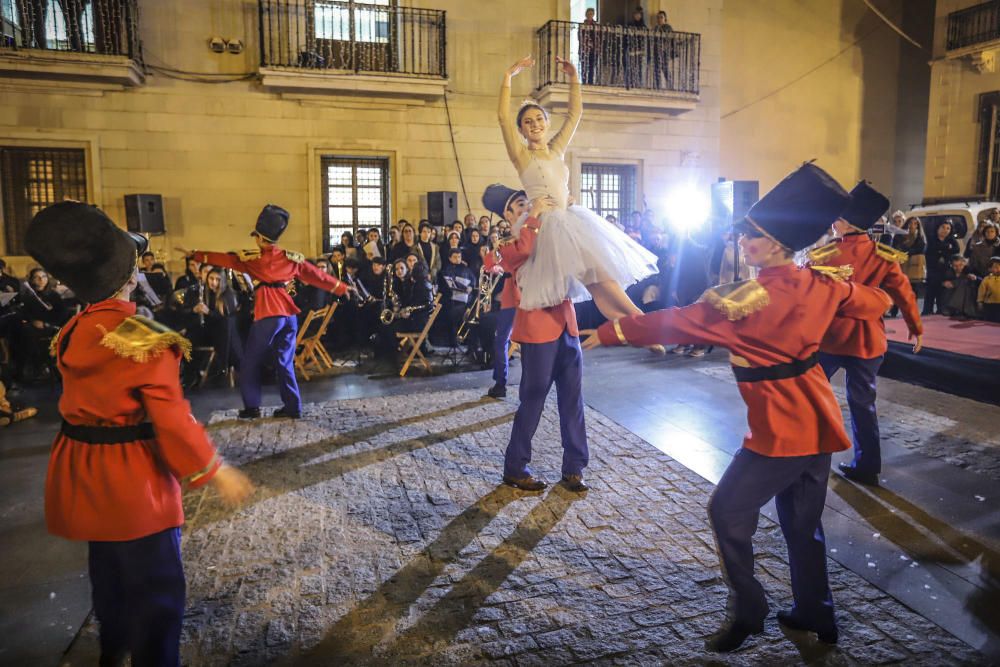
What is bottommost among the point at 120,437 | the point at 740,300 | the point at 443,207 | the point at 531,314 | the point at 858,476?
the point at 858,476

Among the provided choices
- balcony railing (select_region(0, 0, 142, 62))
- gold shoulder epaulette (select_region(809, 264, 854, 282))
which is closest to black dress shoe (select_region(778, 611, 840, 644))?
gold shoulder epaulette (select_region(809, 264, 854, 282))

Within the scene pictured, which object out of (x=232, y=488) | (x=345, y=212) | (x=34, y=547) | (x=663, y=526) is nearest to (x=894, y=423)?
(x=663, y=526)

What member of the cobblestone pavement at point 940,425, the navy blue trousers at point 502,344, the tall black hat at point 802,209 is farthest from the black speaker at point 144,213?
the tall black hat at point 802,209

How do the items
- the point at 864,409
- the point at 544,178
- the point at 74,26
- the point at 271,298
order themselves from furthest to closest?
1. the point at 74,26
2. the point at 271,298
3. the point at 864,409
4. the point at 544,178

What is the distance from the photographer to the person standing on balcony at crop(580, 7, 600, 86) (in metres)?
15.1

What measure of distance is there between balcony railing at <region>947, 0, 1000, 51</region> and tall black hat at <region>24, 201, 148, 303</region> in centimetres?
2159

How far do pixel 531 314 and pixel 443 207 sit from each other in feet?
31.7

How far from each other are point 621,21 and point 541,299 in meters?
14.3

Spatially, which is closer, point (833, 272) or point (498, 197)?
point (833, 272)

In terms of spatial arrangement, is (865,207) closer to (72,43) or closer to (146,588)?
(146,588)

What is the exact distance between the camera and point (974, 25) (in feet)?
58.3

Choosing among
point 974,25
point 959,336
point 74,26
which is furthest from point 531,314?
point 974,25

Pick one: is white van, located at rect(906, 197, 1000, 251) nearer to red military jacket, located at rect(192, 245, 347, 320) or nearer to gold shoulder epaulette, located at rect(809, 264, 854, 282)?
red military jacket, located at rect(192, 245, 347, 320)

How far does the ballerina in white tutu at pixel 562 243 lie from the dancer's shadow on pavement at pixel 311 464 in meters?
2.02
